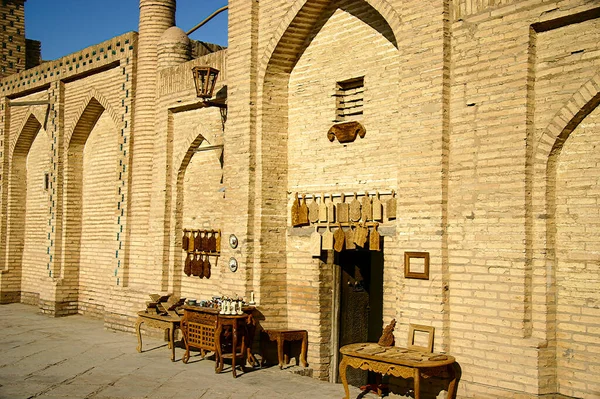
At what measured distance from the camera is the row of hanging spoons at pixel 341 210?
830 centimetres

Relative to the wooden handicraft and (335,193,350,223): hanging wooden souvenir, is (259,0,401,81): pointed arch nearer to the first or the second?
(335,193,350,223): hanging wooden souvenir

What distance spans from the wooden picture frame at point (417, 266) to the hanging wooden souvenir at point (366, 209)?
1.10m

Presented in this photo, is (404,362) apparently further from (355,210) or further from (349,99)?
(349,99)

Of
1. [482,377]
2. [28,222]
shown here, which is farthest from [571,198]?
[28,222]

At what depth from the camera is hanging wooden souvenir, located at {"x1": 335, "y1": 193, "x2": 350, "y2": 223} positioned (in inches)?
347

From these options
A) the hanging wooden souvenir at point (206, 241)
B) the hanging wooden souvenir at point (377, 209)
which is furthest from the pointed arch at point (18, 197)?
the hanging wooden souvenir at point (377, 209)

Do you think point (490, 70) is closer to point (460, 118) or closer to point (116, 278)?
Answer: point (460, 118)

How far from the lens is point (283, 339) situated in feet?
30.2

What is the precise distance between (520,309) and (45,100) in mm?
12866

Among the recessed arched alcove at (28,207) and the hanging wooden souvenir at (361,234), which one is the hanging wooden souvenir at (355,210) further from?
the recessed arched alcove at (28,207)

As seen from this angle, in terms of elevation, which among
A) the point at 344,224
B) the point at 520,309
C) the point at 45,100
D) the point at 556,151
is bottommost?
the point at 520,309

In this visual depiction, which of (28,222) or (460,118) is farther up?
(460,118)

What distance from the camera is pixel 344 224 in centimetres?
888

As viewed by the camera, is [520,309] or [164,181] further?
[164,181]
